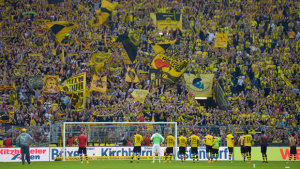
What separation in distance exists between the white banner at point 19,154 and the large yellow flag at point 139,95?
1020cm

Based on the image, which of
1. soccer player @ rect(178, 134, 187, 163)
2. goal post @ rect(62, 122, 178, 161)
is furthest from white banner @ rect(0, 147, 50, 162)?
soccer player @ rect(178, 134, 187, 163)

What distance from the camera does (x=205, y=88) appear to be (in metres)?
44.5

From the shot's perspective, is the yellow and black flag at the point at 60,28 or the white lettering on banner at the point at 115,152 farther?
the yellow and black flag at the point at 60,28

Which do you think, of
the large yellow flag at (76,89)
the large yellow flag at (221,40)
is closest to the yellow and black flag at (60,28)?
the large yellow flag at (76,89)

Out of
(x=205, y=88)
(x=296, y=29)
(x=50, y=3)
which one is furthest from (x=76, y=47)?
(x=296, y=29)

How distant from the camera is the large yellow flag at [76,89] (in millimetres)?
39156

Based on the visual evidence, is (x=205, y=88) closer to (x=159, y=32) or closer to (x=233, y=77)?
(x=233, y=77)

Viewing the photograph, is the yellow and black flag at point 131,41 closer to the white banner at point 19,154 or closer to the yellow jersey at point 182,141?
the white banner at point 19,154

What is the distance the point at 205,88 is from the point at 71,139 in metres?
15.0

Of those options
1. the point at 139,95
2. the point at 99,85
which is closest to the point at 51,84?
the point at 99,85

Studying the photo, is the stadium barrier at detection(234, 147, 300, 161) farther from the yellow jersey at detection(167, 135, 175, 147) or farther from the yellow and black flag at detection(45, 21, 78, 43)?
the yellow and black flag at detection(45, 21, 78, 43)

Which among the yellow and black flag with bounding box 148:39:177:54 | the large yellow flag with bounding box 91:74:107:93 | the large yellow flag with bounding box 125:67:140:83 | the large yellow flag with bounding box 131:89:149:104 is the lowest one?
the large yellow flag with bounding box 131:89:149:104

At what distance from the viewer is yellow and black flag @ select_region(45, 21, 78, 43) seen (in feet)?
142

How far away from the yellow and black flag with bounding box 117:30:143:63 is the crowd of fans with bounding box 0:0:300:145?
71 cm
